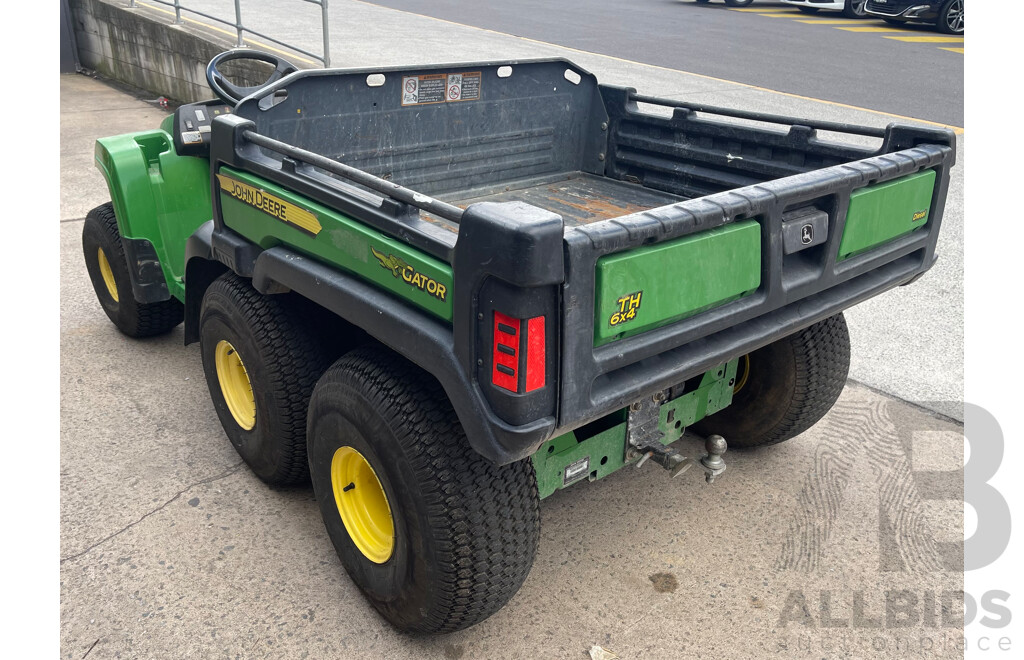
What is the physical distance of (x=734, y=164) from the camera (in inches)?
141

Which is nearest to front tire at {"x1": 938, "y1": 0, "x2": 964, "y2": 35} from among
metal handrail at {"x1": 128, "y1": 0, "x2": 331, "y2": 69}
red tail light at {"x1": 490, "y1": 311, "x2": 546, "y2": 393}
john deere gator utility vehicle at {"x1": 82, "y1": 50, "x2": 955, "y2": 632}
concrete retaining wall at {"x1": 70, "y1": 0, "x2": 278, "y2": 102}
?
metal handrail at {"x1": 128, "y1": 0, "x2": 331, "y2": 69}

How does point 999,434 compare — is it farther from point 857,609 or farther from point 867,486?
point 857,609

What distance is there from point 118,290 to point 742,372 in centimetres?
311

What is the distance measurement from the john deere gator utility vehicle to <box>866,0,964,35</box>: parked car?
14001 millimetres

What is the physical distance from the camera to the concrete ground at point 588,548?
266 centimetres

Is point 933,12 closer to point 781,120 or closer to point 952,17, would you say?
point 952,17

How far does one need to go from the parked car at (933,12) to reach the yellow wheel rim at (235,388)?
15.8 metres

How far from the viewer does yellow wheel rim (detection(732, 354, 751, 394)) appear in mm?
3555

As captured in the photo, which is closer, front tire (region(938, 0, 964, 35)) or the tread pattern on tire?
the tread pattern on tire

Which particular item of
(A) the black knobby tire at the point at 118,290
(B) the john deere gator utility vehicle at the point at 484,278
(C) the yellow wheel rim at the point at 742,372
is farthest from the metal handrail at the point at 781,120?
(A) the black knobby tire at the point at 118,290

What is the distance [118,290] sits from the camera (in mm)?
4305

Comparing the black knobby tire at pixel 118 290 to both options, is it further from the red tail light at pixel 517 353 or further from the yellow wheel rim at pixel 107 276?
the red tail light at pixel 517 353

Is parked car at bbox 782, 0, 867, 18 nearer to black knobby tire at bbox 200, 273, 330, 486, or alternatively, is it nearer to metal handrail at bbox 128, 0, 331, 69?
metal handrail at bbox 128, 0, 331, 69

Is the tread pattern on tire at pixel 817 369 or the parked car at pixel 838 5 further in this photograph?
the parked car at pixel 838 5
